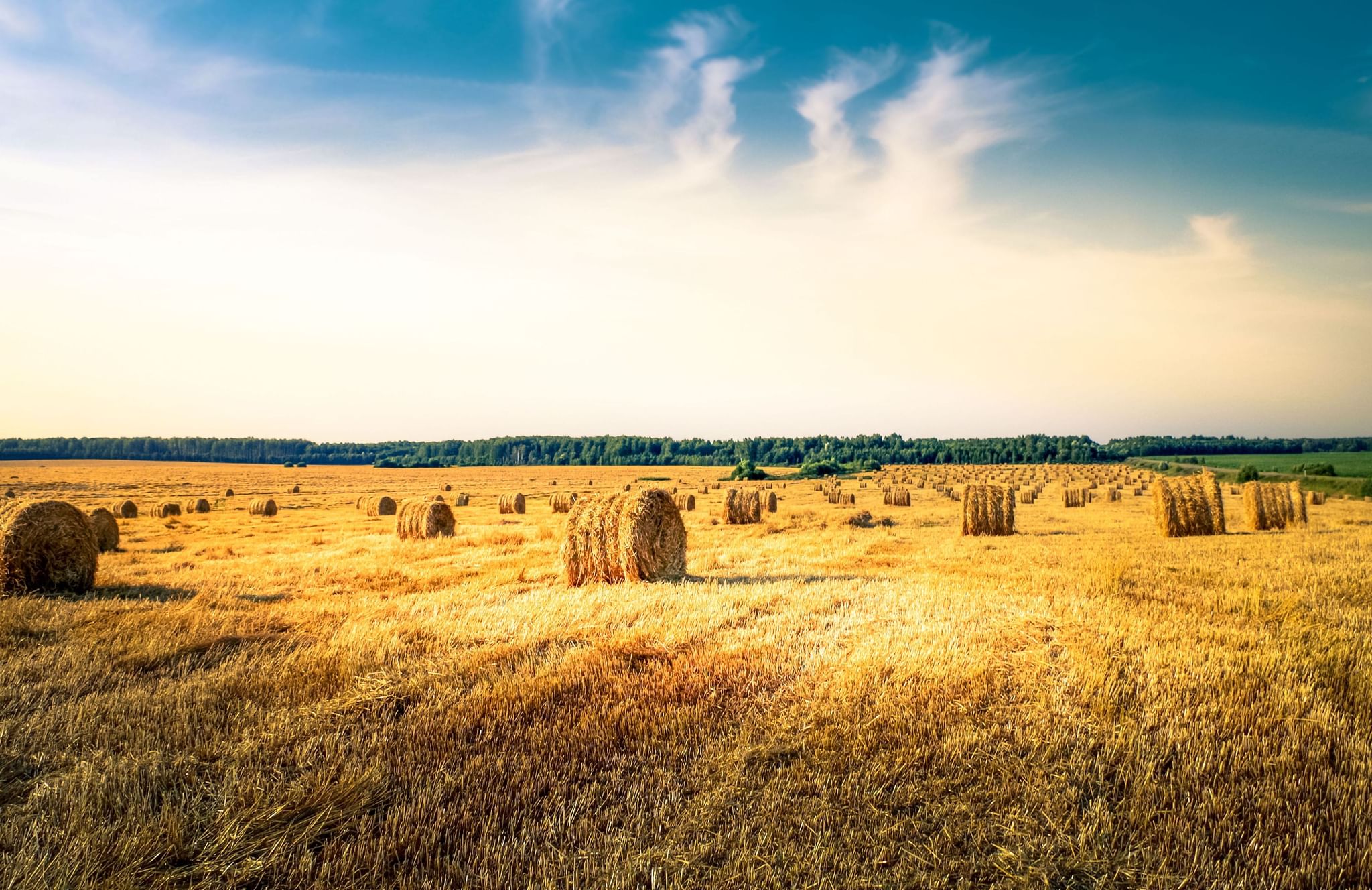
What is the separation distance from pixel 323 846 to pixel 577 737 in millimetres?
1664

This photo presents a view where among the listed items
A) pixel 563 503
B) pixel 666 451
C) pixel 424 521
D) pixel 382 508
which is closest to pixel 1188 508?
pixel 424 521

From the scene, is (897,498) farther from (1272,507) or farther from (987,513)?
(1272,507)

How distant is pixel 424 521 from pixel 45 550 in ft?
31.3

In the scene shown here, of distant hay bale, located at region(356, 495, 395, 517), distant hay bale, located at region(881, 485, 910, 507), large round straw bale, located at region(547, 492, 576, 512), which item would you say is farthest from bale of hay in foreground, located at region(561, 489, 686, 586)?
distant hay bale, located at region(881, 485, 910, 507)

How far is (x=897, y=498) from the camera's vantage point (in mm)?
37094

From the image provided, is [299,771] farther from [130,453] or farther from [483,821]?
[130,453]

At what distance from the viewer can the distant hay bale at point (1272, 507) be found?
69.9 ft

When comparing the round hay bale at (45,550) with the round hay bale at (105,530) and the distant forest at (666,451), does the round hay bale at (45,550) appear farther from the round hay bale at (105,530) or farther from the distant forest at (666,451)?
the distant forest at (666,451)

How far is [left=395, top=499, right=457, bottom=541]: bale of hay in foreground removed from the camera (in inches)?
779

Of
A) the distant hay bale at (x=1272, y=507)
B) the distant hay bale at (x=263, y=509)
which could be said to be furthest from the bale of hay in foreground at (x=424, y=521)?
the distant hay bale at (x=1272, y=507)

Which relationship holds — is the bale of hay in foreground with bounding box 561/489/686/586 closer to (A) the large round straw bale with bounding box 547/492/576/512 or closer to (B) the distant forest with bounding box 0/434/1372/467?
(A) the large round straw bale with bounding box 547/492/576/512

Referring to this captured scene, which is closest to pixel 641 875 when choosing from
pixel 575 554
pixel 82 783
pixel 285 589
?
pixel 82 783

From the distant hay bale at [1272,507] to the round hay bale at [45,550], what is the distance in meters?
29.0

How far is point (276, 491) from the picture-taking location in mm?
55125
